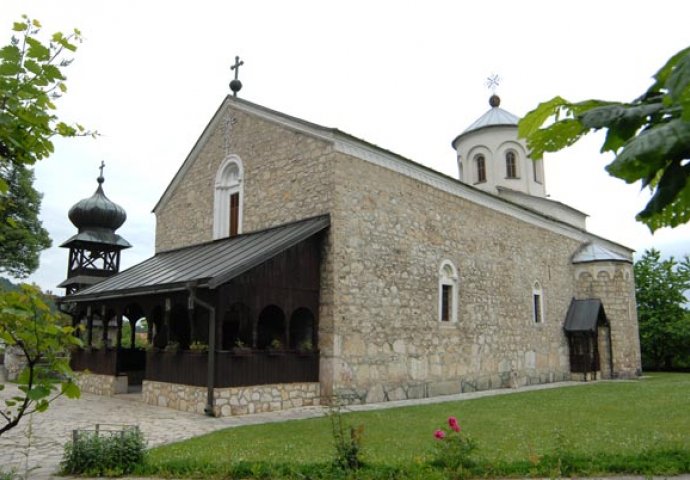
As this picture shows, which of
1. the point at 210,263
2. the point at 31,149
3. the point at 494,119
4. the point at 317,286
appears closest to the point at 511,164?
the point at 494,119

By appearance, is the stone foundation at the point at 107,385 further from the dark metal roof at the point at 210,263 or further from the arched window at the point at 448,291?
the arched window at the point at 448,291

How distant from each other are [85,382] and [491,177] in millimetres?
16515

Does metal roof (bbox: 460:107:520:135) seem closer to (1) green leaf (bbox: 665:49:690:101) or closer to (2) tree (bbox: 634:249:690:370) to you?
(2) tree (bbox: 634:249:690:370)

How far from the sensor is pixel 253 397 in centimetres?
1084

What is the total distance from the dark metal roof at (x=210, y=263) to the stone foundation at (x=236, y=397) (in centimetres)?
202

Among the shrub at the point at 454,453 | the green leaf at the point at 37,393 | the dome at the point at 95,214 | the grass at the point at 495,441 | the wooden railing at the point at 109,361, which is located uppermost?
the dome at the point at 95,214

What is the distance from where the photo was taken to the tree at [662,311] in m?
25.0

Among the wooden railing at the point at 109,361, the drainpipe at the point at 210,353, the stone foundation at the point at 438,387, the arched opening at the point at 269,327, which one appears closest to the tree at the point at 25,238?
the wooden railing at the point at 109,361

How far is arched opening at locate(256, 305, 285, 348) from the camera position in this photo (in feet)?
41.6

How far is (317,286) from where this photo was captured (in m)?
12.2

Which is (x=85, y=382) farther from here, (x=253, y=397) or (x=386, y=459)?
(x=386, y=459)

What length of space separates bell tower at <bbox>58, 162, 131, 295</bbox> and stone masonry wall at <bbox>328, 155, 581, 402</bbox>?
36.1 feet

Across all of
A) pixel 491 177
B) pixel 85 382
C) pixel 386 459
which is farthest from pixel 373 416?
pixel 491 177

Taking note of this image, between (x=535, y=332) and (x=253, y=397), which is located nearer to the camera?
(x=253, y=397)
